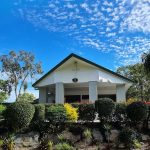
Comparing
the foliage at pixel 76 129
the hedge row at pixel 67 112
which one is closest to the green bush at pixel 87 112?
the hedge row at pixel 67 112

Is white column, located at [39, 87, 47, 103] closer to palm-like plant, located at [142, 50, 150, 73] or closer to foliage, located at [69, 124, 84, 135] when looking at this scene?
palm-like plant, located at [142, 50, 150, 73]

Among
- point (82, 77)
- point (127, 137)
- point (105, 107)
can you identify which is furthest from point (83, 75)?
point (127, 137)

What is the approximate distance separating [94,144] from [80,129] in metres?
1.32

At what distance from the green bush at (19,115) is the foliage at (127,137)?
522 cm

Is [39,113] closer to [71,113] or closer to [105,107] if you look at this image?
[71,113]

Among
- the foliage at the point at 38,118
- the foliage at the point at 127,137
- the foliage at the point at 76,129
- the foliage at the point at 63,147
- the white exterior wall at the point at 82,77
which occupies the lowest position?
the foliage at the point at 63,147

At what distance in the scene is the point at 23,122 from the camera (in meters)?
→ 16.3

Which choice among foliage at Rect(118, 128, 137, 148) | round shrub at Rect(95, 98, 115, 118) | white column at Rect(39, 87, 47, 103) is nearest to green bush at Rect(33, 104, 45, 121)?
round shrub at Rect(95, 98, 115, 118)

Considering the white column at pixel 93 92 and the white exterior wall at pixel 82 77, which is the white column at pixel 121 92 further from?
the white column at pixel 93 92

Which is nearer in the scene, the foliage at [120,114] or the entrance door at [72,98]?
the foliage at [120,114]

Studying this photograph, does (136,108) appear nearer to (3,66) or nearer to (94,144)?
(94,144)

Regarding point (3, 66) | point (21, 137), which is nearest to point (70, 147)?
point (21, 137)

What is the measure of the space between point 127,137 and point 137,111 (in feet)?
8.42

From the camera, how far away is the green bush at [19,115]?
16.1 meters
